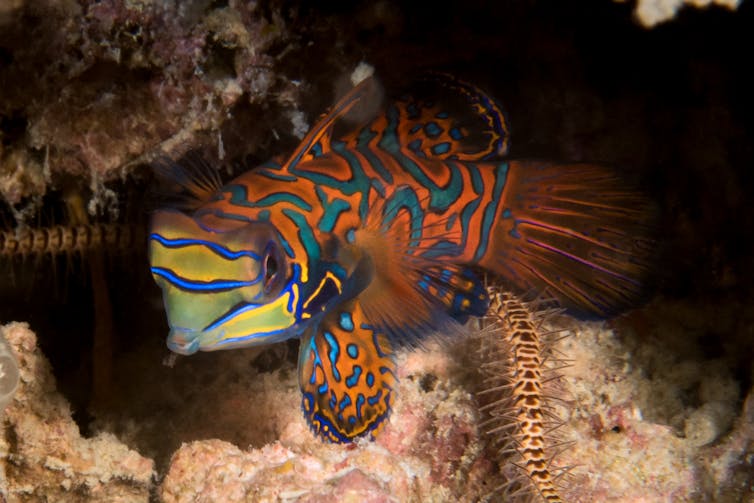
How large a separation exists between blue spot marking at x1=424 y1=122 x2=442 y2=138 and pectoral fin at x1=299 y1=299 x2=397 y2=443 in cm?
143

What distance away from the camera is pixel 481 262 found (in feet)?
13.4

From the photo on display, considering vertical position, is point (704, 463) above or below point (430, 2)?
below

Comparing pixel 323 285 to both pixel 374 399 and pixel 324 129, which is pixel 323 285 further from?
pixel 324 129

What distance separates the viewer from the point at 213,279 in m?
2.49

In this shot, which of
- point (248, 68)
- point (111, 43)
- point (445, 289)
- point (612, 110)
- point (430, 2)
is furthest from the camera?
point (612, 110)

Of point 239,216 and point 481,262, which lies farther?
point 481,262

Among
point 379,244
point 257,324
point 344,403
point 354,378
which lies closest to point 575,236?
point 379,244

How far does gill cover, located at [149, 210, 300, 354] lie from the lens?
2477 millimetres

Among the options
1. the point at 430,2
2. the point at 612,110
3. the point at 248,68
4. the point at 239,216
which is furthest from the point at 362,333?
the point at 612,110

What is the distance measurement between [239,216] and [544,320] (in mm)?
1927

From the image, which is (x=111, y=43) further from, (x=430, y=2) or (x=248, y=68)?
(x=430, y=2)

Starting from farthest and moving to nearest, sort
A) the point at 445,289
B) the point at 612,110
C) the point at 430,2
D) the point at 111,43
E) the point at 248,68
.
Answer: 1. the point at 612,110
2. the point at 430,2
3. the point at 445,289
4. the point at 248,68
5. the point at 111,43

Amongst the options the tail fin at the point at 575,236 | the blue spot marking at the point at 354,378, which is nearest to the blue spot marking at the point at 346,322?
the blue spot marking at the point at 354,378

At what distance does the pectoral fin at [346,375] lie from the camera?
312cm
